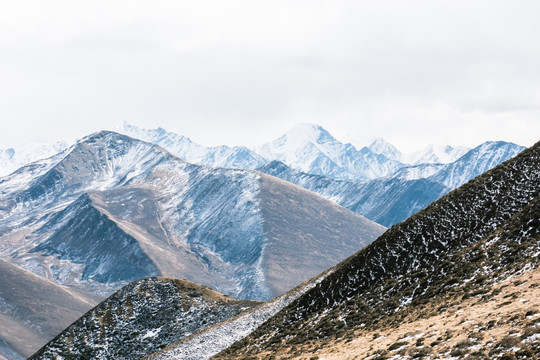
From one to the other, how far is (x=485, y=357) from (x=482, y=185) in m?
51.3

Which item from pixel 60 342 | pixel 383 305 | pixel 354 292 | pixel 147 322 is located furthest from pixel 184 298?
pixel 383 305

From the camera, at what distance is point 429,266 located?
6956 centimetres

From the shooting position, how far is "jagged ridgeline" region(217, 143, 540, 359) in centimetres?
5803

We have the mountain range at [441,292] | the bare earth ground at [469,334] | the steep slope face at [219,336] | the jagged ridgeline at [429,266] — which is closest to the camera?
the bare earth ground at [469,334]

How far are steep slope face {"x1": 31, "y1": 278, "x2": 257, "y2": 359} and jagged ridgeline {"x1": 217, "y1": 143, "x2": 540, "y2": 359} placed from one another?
6580 centimetres

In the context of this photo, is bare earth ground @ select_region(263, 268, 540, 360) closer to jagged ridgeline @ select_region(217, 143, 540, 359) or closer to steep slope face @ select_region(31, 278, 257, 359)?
jagged ridgeline @ select_region(217, 143, 540, 359)

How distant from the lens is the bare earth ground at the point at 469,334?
1444 inches

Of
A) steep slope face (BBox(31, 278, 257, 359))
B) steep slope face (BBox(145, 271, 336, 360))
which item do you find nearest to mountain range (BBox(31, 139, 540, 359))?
steep slope face (BBox(145, 271, 336, 360))

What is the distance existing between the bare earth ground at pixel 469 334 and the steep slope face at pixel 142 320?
291 ft

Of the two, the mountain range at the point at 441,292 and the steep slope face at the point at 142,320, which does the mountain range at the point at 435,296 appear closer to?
the mountain range at the point at 441,292

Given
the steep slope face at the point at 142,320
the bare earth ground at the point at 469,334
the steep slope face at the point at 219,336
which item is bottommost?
the steep slope face at the point at 142,320

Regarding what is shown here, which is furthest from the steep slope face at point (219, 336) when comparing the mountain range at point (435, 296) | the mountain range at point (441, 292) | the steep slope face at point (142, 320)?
the steep slope face at point (142, 320)

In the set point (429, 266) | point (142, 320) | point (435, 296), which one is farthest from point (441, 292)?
point (142, 320)

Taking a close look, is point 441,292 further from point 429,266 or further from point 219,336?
point 219,336
